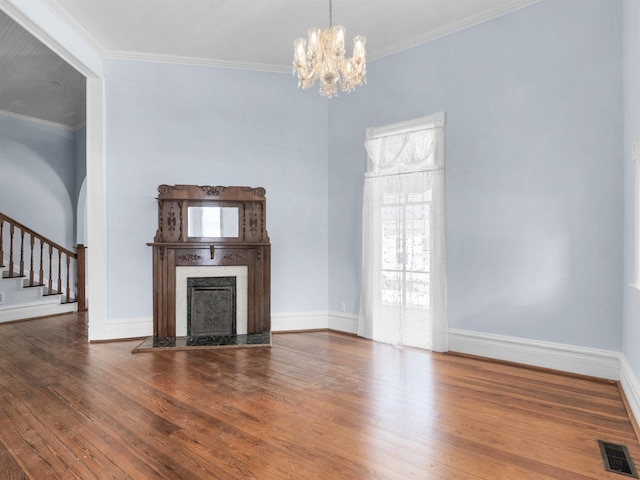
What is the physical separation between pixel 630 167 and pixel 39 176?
9.42 meters

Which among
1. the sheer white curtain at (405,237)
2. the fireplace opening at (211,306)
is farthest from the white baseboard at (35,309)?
the sheer white curtain at (405,237)

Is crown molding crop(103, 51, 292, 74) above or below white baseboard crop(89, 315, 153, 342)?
above

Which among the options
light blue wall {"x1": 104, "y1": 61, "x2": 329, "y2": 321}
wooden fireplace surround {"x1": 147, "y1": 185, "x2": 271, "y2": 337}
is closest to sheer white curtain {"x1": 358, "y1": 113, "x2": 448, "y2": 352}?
light blue wall {"x1": 104, "y1": 61, "x2": 329, "y2": 321}

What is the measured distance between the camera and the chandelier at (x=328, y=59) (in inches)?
125

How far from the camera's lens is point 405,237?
4.98 metres

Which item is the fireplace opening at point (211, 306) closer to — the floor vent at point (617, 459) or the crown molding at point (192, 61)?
the crown molding at point (192, 61)

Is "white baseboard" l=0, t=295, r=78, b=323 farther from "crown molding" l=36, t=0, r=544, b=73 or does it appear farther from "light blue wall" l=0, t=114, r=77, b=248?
"crown molding" l=36, t=0, r=544, b=73

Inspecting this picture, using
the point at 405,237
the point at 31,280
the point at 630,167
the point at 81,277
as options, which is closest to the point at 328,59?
the point at 405,237

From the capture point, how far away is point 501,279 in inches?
170

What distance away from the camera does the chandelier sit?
10.4 ft

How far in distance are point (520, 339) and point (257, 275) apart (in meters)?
3.25

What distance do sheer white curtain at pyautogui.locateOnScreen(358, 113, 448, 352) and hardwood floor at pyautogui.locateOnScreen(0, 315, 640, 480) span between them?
0.49 metres

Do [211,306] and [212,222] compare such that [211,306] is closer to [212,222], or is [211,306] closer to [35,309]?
[212,222]

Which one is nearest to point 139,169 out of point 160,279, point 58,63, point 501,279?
point 160,279
